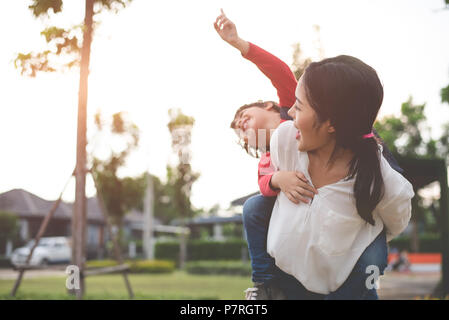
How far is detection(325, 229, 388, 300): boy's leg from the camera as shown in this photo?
1462 millimetres

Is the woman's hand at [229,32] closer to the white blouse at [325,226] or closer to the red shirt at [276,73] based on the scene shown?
the red shirt at [276,73]

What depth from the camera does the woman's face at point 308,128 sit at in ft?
4.69

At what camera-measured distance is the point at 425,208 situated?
120 ft

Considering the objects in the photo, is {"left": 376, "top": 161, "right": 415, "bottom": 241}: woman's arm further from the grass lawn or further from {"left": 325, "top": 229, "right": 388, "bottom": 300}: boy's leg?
the grass lawn

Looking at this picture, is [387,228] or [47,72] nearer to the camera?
[387,228]

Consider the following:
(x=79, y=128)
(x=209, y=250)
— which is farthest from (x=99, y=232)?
(x=79, y=128)

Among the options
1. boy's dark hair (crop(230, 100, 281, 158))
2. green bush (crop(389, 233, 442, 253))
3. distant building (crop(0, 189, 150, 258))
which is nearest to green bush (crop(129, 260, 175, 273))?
distant building (crop(0, 189, 150, 258))

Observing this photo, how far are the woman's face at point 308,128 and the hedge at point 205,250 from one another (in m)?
20.0

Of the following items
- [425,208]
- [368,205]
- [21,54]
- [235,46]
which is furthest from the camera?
[425,208]

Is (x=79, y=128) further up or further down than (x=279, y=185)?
further up

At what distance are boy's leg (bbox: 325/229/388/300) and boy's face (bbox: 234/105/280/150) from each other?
575 mm
